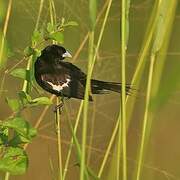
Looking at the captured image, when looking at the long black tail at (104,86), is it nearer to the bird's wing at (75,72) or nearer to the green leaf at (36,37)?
the bird's wing at (75,72)

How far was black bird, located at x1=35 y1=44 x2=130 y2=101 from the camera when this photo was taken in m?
0.62

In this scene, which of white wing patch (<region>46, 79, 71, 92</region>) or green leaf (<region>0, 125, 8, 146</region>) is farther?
white wing patch (<region>46, 79, 71, 92</region>)

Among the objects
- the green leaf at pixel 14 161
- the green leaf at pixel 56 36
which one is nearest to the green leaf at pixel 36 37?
the green leaf at pixel 56 36

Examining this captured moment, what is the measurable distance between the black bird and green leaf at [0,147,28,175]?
14 cm

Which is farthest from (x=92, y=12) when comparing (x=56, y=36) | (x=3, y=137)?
(x=3, y=137)

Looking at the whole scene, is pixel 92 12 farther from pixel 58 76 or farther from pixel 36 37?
pixel 58 76

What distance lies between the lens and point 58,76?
0.63 metres

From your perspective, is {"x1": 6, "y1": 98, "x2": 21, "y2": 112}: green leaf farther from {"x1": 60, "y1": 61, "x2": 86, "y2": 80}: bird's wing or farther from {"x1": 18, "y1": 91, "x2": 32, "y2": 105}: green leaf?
{"x1": 60, "y1": 61, "x2": 86, "y2": 80}: bird's wing

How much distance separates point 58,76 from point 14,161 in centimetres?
17

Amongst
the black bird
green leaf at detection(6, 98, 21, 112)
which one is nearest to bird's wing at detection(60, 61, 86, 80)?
the black bird

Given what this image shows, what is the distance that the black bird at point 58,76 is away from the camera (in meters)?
0.62

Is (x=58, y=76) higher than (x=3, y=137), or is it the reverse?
(x=58, y=76)

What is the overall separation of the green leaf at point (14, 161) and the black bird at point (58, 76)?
0.45 feet

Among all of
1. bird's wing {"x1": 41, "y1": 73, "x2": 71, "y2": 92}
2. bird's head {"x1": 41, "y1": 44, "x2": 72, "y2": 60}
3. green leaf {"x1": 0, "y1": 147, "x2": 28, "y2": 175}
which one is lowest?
green leaf {"x1": 0, "y1": 147, "x2": 28, "y2": 175}
